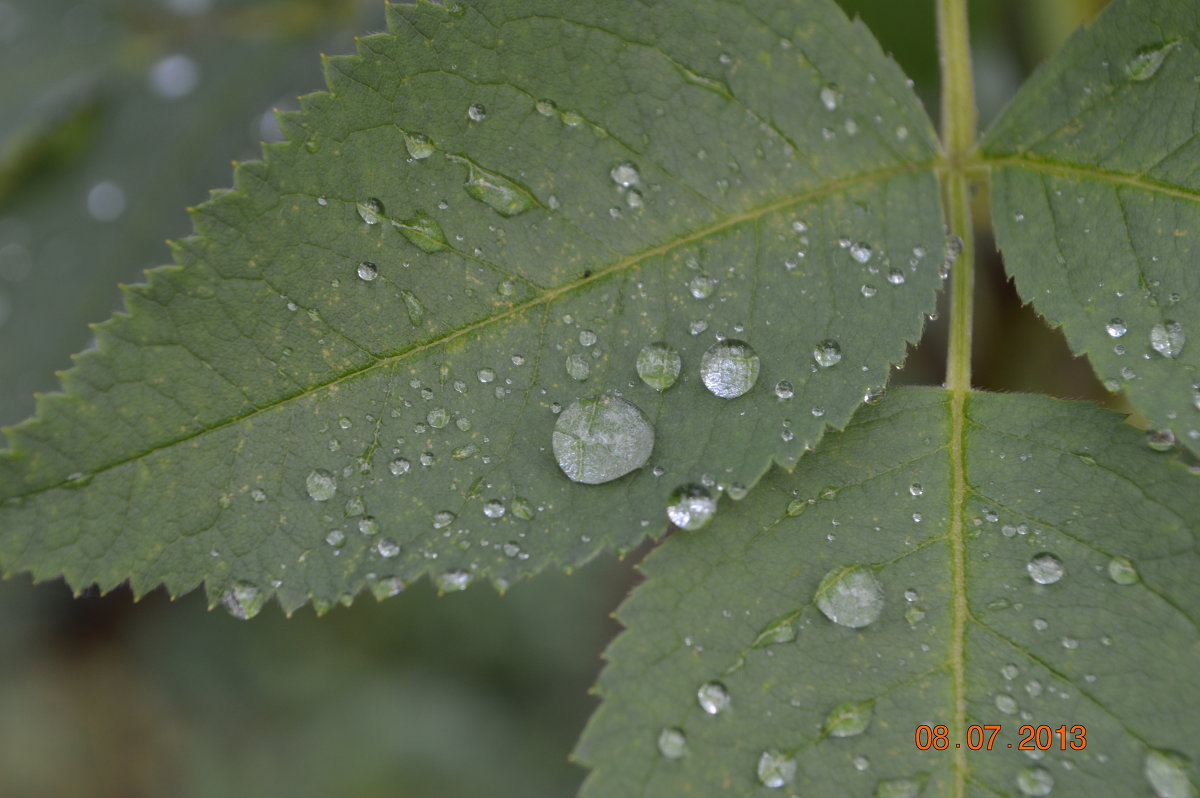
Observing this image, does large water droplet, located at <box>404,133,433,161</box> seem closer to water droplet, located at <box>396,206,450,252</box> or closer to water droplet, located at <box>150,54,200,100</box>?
water droplet, located at <box>396,206,450,252</box>

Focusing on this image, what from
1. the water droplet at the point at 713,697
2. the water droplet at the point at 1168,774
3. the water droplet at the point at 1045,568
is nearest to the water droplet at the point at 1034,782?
the water droplet at the point at 1168,774

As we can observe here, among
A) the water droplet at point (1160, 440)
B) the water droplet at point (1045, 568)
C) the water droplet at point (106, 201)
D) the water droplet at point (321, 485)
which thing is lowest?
the water droplet at point (321, 485)

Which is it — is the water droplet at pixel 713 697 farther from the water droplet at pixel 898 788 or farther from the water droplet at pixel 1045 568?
the water droplet at pixel 1045 568

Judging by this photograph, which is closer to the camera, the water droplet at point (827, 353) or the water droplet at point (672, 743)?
the water droplet at point (672, 743)

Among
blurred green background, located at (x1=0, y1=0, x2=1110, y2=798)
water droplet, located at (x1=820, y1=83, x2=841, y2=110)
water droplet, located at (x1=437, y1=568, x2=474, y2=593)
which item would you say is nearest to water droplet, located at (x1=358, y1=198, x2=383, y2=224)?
water droplet, located at (x1=437, y1=568, x2=474, y2=593)

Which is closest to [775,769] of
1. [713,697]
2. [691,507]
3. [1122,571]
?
[713,697]

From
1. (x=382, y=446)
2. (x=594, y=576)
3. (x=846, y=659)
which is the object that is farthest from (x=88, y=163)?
(x=846, y=659)

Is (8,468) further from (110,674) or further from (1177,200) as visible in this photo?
(110,674)

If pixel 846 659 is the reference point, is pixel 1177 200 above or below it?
above
